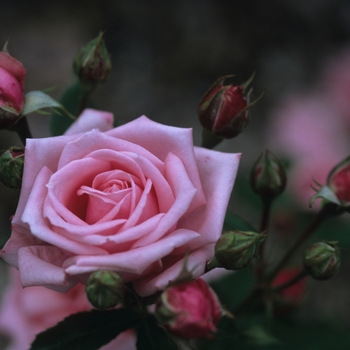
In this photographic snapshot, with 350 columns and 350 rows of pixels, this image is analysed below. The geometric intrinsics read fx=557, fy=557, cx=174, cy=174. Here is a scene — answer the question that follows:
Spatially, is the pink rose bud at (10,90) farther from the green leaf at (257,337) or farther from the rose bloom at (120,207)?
the green leaf at (257,337)

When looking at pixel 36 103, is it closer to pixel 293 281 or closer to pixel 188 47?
pixel 293 281

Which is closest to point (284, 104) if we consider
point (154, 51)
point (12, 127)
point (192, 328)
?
point (154, 51)

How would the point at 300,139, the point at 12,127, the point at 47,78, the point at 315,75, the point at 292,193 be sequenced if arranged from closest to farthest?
1. the point at 12,127
2. the point at 292,193
3. the point at 300,139
4. the point at 47,78
5. the point at 315,75

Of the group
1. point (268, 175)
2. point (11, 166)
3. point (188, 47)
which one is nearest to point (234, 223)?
point (268, 175)

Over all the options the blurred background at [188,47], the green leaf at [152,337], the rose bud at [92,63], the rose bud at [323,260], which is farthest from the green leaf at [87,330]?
the blurred background at [188,47]

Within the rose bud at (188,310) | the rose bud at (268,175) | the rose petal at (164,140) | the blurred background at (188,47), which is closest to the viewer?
the rose bud at (188,310)

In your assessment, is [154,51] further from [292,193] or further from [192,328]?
[192,328]

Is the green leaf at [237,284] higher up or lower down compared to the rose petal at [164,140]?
lower down
